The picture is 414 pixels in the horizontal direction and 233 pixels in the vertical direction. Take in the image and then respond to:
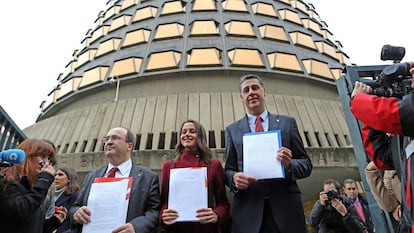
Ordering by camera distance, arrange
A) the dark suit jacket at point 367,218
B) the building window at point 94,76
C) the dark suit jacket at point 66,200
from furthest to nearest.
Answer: the building window at point 94,76 → the dark suit jacket at point 367,218 → the dark suit jacket at point 66,200

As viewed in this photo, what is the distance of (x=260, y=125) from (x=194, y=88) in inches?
656

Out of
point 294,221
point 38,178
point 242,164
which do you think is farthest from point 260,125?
point 38,178

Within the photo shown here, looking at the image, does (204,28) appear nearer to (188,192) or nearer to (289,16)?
(289,16)

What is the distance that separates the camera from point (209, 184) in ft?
14.0

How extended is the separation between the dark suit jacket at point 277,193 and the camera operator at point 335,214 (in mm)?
1803

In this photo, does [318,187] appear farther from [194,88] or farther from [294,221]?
[294,221]

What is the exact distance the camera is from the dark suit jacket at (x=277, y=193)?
3.86 meters

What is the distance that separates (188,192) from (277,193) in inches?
36.1

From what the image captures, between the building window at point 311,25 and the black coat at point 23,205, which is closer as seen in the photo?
the black coat at point 23,205

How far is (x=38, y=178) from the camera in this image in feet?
12.0

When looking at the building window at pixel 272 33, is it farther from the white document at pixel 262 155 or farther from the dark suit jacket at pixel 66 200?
the white document at pixel 262 155

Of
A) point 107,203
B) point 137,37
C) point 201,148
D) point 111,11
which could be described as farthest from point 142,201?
point 111,11

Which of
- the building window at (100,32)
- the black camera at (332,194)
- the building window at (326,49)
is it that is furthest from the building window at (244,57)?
the black camera at (332,194)

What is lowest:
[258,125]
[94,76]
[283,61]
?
[258,125]
